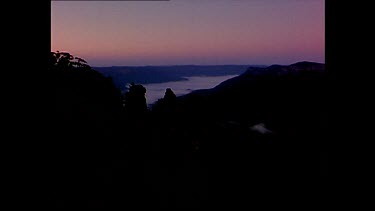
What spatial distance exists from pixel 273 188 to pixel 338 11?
185cm

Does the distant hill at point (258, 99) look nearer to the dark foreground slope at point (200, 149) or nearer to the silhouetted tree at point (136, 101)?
the dark foreground slope at point (200, 149)

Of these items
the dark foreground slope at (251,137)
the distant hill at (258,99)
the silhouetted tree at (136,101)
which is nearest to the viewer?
the dark foreground slope at (251,137)

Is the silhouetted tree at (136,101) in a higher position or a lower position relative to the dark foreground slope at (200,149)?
higher

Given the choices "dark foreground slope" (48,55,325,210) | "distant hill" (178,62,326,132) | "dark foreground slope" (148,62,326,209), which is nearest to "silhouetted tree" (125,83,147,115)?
"dark foreground slope" (48,55,325,210)

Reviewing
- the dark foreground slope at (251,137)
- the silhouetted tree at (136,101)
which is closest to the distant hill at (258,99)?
the dark foreground slope at (251,137)

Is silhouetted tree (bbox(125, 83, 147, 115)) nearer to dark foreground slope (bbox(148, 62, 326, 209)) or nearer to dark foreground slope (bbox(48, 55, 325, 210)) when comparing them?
dark foreground slope (bbox(48, 55, 325, 210))

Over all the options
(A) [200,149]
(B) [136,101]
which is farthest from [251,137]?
(B) [136,101]

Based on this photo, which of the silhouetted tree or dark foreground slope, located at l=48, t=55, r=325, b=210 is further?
the silhouetted tree

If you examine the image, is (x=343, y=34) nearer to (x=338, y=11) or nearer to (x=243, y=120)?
(x=338, y=11)

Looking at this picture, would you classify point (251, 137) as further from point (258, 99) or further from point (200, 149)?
point (200, 149)

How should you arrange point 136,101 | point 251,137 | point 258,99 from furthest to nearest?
point 136,101
point 258,99
point 251,137

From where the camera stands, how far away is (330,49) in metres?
1.13

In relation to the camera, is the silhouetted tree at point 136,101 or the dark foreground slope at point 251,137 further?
the silhouetted tree at point 136,101

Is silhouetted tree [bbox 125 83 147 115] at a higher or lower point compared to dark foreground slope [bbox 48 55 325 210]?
higher
